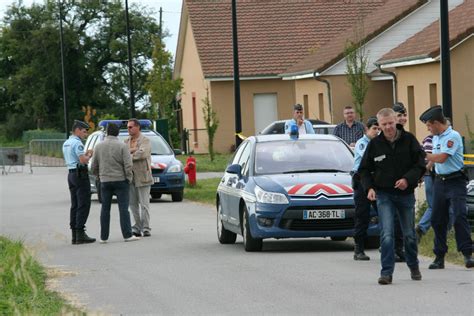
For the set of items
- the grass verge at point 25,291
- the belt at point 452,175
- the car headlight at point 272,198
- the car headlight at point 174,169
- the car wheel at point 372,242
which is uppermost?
the belt at point 452,175

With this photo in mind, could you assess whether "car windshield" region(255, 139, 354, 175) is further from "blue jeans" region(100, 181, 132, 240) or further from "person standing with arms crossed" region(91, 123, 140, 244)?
"blue jeans" region(100, 181, 132, 240)

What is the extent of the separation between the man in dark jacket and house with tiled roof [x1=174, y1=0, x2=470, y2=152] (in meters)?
36.4

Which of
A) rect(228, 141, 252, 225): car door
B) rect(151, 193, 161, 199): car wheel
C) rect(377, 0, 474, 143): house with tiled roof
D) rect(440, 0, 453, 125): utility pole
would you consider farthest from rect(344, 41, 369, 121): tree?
rect(228, 141, 252, 225): car door

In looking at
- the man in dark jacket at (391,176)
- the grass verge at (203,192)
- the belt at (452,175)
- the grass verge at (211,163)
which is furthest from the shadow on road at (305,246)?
the grass verge at (211,163)

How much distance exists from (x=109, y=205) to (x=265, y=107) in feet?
131

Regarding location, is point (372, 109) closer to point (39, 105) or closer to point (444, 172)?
point (444, 172)

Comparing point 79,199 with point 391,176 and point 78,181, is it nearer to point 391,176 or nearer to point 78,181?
point 78,181

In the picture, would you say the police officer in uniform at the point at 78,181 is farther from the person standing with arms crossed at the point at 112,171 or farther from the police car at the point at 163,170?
the police car at the point at 163,170

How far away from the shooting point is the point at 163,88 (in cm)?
6066

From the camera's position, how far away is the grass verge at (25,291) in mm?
11391

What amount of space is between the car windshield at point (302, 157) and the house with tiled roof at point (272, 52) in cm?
3154

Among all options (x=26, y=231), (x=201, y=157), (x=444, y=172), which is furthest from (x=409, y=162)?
(x=201, y=157)

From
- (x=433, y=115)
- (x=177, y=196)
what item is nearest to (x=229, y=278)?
(x=433, y=115)

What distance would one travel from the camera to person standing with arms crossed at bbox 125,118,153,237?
818 inches
